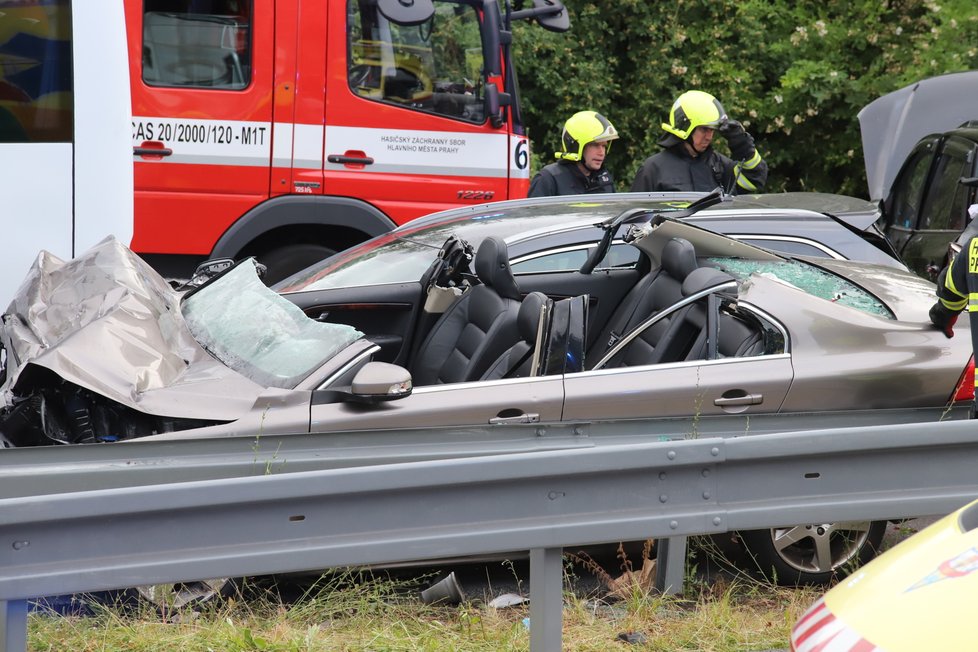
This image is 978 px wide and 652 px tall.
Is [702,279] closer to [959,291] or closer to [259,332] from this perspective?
[959,291]

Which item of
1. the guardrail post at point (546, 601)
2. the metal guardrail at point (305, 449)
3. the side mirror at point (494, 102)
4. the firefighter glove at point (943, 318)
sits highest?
the side mirror at point (494, 102)

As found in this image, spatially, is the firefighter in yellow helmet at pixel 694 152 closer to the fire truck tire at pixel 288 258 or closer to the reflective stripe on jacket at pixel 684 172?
the reflective stripe on jacket at pixel 684 172

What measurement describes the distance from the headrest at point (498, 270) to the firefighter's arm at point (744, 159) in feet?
12.7

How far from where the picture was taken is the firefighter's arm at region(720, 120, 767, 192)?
8562 mm

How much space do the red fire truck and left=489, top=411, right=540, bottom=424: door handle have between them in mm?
4441

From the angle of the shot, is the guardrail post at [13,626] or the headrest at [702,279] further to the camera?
the headrest at [702,279]

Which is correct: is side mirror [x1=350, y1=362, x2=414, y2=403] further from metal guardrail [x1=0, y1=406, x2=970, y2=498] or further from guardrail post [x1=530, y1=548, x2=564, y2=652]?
guardrail post [x1=530, y1=548, x2=564, y2=652]

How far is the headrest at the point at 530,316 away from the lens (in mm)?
4523

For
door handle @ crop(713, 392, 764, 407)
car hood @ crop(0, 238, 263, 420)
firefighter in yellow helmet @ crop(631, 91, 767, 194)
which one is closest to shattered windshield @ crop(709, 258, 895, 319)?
door handle @ crop(713, 392, 764, 407)

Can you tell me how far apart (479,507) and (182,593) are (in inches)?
51.1

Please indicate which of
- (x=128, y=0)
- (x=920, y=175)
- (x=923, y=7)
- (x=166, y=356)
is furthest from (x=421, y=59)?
(x=923, y=7)

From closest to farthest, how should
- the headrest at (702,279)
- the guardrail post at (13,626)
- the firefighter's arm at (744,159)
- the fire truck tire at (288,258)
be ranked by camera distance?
the guardrail post at (13,626) < the headrest at (702,279) < the fire truck tire at (288,258) < the firefighter's arm at (744,159)

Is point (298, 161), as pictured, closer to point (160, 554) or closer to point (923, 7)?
point (160, 554)

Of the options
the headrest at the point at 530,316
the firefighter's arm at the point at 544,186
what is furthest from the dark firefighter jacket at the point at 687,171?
the headrest at the point at 530,316
